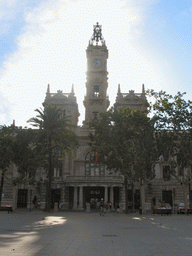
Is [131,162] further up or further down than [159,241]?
further up

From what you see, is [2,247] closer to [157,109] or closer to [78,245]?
[78,245]

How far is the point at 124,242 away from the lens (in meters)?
13.1

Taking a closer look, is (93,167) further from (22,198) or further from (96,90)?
(96,90)

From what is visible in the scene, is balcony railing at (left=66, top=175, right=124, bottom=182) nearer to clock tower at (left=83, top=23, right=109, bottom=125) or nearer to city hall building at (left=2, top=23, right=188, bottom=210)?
city hall building at (left=2, top=23, right=188, bottom=210)

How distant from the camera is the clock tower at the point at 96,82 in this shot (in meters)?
66.8

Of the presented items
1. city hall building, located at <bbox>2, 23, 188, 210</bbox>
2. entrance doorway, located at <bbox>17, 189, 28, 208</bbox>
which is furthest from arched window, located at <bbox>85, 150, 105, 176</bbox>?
entrance doorway, located at <bbox>17, 189, 28, 208</bbox>

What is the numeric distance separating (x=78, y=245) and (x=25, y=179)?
29756 millimetres

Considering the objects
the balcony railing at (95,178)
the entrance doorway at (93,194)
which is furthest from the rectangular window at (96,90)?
the entrance doorway at (93,194)

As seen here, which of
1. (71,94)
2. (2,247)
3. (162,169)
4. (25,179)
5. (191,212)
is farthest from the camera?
(71,94)

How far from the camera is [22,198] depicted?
60.2 metres

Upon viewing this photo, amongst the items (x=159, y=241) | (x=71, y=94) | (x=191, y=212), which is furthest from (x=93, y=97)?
(x=159, y=241)

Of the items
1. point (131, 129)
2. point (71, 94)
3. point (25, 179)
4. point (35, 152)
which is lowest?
point (25, 179)

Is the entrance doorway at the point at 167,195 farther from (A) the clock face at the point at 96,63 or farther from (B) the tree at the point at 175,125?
(A) the clock face at the point at 96,63

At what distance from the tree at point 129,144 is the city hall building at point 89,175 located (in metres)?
11.9
